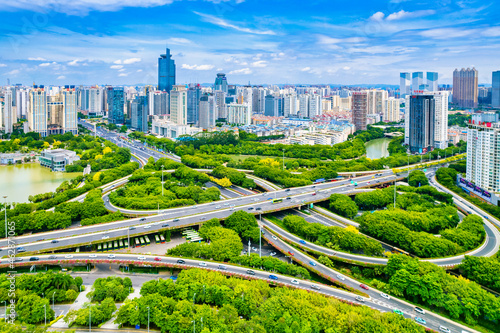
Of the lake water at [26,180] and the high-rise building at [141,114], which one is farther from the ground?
the high-rise building at [141,114]

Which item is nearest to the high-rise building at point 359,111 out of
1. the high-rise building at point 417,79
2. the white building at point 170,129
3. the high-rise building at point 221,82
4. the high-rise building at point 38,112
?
the white building at point 170,129

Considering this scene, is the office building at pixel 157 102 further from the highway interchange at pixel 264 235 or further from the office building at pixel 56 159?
the highway interchange at pixel 264 235

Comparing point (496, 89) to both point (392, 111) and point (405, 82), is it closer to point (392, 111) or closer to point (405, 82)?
point (392, 111)

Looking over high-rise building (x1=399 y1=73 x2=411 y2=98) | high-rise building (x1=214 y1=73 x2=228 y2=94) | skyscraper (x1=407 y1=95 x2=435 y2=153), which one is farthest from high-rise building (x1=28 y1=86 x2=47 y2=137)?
high-rise building (x1=399 y1=73 x2=411 y2=98)

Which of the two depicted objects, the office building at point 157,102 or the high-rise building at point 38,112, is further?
the office building at point 157,102

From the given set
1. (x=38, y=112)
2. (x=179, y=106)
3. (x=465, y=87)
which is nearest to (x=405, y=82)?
(x=465, y=87)

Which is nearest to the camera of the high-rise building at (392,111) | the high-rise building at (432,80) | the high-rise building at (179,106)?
the high-rise building at (179,106)

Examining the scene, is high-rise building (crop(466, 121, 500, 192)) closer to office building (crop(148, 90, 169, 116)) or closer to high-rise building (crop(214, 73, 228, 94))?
office building (crop(148, 90, 169, 116))

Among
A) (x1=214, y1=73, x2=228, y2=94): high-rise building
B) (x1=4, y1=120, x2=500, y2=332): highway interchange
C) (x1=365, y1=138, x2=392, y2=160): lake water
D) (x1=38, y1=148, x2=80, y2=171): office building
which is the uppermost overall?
(x1=214, y1=73, x2=228, y2=94): high-rise building
